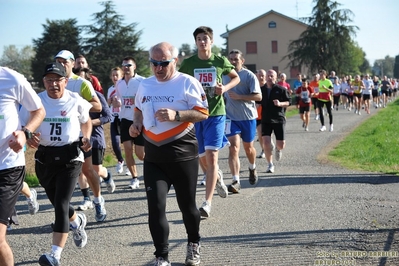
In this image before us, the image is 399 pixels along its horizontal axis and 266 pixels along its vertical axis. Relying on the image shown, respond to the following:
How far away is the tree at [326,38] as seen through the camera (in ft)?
247

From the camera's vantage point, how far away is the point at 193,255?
19.0 ft

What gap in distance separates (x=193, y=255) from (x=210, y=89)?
2755 mm

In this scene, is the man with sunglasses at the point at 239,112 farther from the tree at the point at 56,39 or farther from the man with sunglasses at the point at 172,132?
the tree at the point at 56,39

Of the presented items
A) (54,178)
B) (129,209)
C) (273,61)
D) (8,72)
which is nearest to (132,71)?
(129,209)

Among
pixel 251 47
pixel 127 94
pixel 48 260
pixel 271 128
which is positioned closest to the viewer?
pixel 48 260

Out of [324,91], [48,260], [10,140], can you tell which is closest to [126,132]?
[48,260]

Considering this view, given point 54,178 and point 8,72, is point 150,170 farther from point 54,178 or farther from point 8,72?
point 8,72

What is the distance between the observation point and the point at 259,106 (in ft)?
45.1

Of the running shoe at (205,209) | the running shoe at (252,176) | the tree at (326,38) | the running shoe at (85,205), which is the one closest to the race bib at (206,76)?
the running shoe at (205,209)

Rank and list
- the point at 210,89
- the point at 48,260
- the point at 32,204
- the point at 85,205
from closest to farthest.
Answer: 1. the point at 48,260
2. the point at 210,89
3. the point at 32,204
4. the point at 85,205

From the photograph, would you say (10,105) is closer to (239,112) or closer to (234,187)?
(234,187)

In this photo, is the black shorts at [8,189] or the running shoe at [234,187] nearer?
the black shorts at [8,189]

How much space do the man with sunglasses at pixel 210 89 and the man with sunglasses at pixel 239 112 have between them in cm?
137

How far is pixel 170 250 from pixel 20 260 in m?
1.45
